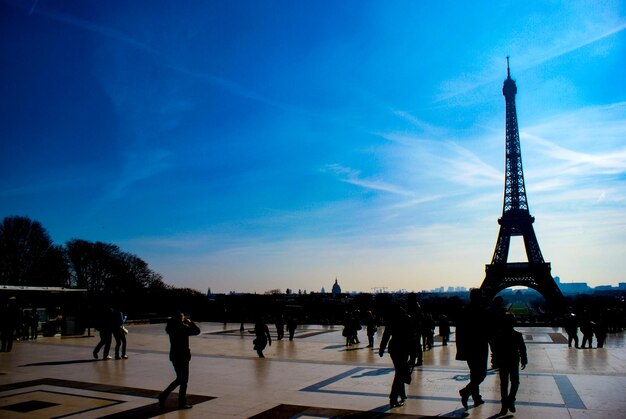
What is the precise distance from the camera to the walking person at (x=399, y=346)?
26.0 feet

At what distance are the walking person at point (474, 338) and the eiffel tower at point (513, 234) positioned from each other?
204 feet

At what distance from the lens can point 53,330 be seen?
2208 centimetres

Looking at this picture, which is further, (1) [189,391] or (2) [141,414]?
(1) [189,391]

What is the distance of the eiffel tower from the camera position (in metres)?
65.9

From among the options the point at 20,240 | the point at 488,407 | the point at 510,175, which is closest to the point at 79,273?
the point at 20,240

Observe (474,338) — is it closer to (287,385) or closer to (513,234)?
(287,385)

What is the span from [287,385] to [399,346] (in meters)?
3.26

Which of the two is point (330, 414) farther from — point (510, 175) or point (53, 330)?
point (510, 175)

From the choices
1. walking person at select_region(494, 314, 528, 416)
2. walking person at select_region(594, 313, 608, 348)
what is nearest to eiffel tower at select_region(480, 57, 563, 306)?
walking person at select_region(594, 313, 608, 348)

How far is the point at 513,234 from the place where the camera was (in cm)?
7038

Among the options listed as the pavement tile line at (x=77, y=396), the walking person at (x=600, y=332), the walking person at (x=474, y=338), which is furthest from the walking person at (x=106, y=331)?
the walking person at (x=600, y=332)

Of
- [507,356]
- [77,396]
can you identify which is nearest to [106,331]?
[77,396]

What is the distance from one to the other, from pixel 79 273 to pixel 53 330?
46160mm

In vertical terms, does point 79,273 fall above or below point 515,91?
below
